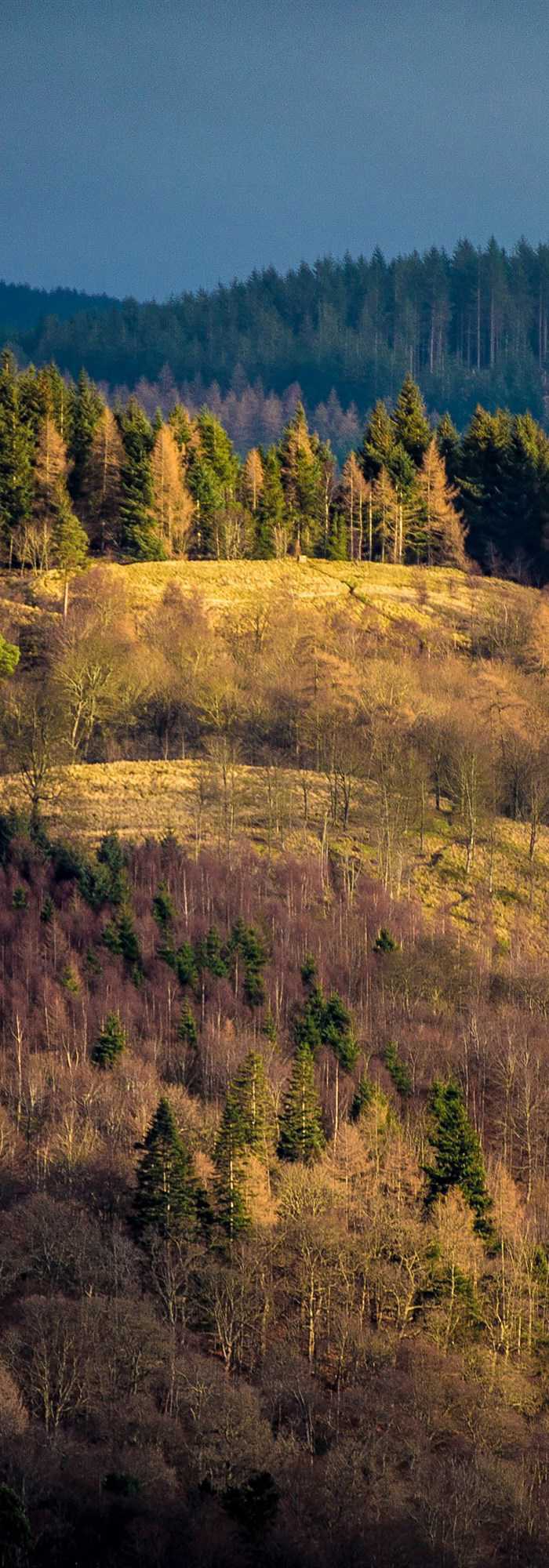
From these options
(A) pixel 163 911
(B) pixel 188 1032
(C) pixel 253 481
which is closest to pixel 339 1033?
(B) pixel 188 1032

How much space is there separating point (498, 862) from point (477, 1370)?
39.7 metres

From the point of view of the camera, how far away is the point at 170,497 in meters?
122

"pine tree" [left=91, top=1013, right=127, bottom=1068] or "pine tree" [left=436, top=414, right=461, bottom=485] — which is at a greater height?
"pine tree" [left=436, top=414, right=461, bottom=485]

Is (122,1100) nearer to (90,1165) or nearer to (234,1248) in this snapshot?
(90,1165)

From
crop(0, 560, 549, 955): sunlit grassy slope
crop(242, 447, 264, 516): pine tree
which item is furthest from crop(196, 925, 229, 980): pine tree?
crop(242, 447, 264, 516): pine tree

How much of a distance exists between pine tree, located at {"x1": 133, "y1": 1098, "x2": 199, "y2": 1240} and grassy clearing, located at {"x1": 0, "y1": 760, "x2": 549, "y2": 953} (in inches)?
1096

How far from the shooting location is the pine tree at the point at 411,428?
137250 mm

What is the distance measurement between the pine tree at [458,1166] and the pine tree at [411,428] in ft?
275

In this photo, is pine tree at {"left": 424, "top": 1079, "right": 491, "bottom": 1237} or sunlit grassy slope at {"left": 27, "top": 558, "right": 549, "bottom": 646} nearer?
pine tree at {"left": 424, "top": 1079, "right": 491, "bottom": 1237}

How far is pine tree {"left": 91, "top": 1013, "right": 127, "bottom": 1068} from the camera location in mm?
68562

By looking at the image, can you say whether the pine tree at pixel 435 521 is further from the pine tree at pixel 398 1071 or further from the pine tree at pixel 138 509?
the pine tree at pixel 398 1071

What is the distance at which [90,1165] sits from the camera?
6209 cm

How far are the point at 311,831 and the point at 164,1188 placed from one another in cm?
3374

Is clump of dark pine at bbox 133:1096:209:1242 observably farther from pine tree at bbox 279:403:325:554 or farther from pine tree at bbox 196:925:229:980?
pine tree at bbox 279:403:325:554
